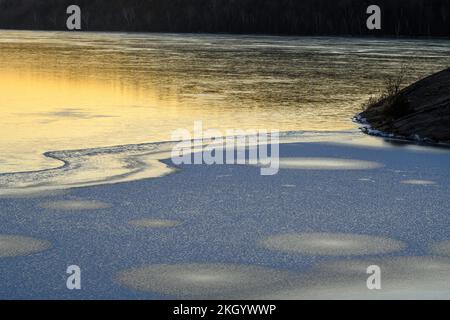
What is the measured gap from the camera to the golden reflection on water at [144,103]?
15.9 m

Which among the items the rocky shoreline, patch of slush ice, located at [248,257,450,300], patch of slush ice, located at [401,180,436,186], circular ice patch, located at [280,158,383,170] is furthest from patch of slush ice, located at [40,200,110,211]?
the rocky shoreline

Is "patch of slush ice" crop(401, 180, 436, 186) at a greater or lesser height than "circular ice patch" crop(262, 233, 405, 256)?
greater

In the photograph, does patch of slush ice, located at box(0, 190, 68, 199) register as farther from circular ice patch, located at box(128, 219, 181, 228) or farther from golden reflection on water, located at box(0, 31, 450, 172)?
golden reflection on water, located at box(0, 31, 450, 172)

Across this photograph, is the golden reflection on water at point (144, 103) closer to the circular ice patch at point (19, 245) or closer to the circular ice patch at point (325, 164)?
the circular ice patch at point (325, 164)

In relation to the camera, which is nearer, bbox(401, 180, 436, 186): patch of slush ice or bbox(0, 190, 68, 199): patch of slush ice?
bbox(0, 190, 68, 199): patch of slush ice

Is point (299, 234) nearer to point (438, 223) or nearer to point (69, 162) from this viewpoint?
point (438, 223)

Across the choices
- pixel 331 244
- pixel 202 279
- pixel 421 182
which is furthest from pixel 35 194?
pixel 421 182

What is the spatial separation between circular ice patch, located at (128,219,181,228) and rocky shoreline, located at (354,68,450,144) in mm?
6926

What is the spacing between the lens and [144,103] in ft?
72.8

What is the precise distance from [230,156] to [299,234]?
484cm

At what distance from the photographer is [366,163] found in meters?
13.2

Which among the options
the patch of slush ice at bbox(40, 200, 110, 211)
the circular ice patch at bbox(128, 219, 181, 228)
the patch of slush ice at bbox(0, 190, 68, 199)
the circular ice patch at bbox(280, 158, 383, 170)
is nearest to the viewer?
the circular ice patch at bbox(128, 219, 181, 228)

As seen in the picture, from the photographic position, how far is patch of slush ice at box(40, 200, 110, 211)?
9961 millimetres
